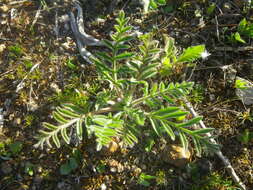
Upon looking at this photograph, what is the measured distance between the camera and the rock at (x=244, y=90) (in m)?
2.42

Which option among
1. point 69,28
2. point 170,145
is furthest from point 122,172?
point 69,28

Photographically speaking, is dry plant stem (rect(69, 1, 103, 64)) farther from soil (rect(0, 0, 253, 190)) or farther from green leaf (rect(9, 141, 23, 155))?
green leaf (rect(9, 141, 23, 155))

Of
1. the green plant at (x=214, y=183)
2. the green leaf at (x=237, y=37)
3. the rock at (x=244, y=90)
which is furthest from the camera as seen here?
the green leaf at (x=237, y=37)

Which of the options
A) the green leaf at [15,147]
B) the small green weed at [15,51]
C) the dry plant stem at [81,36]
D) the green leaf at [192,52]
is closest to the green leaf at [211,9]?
the green leaf at [192,52]

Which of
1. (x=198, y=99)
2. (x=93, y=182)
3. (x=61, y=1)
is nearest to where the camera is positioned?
(x=93, y=182)

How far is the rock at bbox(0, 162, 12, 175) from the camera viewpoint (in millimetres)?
2295

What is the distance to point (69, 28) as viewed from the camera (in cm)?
280

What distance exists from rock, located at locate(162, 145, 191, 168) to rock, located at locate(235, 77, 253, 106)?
0.67 m

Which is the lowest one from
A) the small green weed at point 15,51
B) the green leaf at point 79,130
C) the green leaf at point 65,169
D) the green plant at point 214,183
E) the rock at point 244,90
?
the green plant at point 214,183

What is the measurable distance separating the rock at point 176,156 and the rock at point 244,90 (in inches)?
26.5

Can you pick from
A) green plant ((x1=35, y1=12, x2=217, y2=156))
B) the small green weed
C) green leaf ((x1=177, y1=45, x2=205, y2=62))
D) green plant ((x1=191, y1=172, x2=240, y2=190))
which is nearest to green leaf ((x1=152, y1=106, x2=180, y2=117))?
green plant ((x1=35, y1=12, x2=217, y2=156))

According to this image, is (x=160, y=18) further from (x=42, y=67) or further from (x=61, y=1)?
(x=42, y=67)

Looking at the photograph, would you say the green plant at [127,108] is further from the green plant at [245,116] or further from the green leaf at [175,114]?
the green plant at [245,116]

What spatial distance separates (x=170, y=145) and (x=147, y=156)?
8.1 inches
